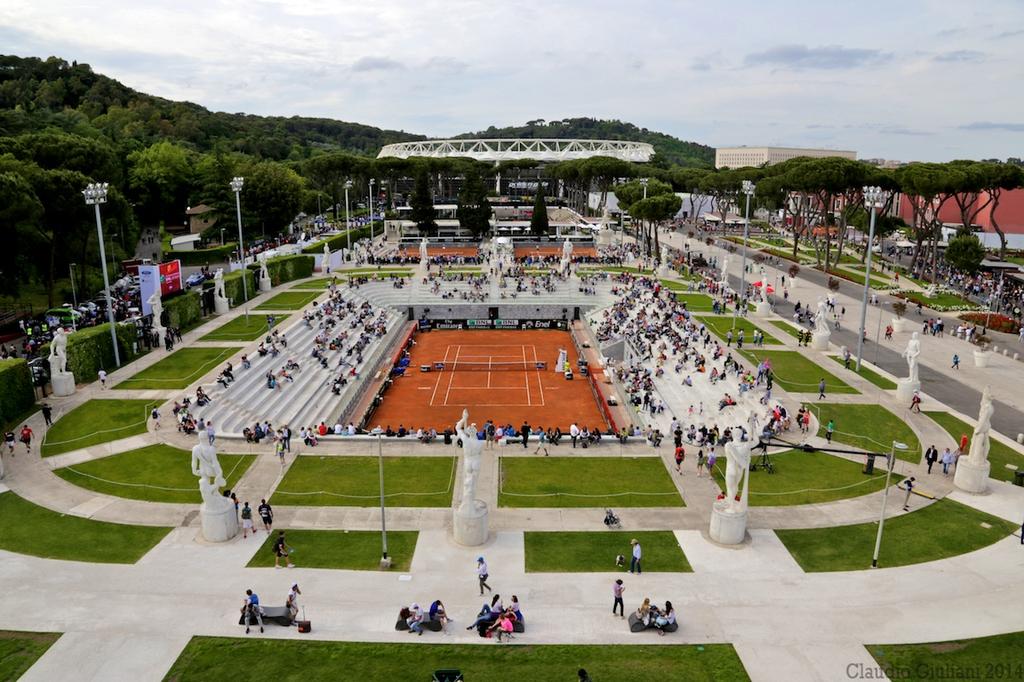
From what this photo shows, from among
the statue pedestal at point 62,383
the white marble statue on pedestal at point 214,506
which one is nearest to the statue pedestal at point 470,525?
the white marble statue on pedestal at point 214,506

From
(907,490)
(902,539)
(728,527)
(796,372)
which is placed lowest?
(902,539)

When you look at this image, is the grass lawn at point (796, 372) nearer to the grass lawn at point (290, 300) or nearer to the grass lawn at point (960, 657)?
the grass lawn at point (960, 657)

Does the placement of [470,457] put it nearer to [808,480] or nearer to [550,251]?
[808,480]

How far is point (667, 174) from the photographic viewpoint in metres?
128

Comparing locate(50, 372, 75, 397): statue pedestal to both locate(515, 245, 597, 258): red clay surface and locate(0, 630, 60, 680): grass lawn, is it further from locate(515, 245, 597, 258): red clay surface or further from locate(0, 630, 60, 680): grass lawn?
locate(515, 245, 597, 258): red clay surface

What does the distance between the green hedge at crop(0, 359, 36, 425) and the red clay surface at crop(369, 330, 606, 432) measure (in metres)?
16.9

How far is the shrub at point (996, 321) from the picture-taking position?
49719 mm

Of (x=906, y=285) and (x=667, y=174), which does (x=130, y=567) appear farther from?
(x=667, y=174)

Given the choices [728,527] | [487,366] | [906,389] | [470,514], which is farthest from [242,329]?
[906,389]

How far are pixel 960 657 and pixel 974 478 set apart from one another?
447 inches

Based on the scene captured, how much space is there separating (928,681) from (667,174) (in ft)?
398

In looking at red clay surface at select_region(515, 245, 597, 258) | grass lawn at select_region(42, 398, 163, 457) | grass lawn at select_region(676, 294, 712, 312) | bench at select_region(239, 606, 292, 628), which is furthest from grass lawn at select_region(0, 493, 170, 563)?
red clay surface at select_region(515, 245, 597, 258)

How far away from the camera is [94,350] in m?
37.1

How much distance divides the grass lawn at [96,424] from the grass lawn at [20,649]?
13.1m
